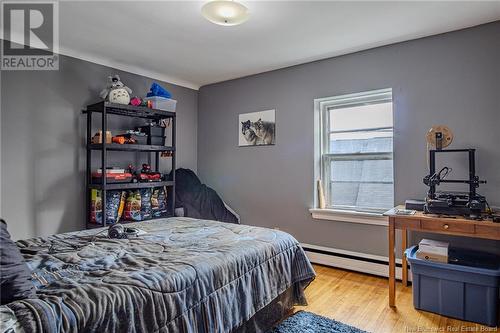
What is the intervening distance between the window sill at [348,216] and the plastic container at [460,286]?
0.60m

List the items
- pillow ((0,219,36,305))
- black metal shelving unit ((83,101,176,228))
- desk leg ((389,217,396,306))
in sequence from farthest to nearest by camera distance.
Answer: black metal shelving unit ((83,101,176,228)), desk leg ((389,217,396,306)), pillow ((0,219,36,305))

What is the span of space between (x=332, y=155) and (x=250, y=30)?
162 cm

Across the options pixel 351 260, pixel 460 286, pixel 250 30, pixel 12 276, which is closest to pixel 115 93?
pixel 250 30

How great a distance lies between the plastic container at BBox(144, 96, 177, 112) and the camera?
335cm

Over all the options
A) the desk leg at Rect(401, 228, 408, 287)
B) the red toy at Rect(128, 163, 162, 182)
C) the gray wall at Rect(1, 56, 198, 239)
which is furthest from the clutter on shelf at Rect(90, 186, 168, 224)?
the desk leg at Rect(401, 228, 408, 287)

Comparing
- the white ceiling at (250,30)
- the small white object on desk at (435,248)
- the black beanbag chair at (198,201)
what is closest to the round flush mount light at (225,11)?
the white ceiling at (250,30)

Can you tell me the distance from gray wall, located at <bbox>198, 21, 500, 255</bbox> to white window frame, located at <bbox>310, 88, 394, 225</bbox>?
0.23 ft

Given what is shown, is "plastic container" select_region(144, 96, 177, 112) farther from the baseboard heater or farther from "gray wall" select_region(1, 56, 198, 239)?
the baseboard heater

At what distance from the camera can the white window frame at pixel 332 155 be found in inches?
118

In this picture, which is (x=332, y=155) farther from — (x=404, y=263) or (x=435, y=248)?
(x=435, y=248)

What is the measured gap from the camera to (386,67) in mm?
2910

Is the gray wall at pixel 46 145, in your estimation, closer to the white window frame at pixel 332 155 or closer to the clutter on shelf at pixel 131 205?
the clutter on shelf at pixel 131 205

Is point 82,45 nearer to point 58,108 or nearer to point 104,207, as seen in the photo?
point 58,108

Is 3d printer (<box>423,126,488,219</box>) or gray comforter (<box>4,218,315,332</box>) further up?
3d printer (<box>423,126,488,219</box>)
